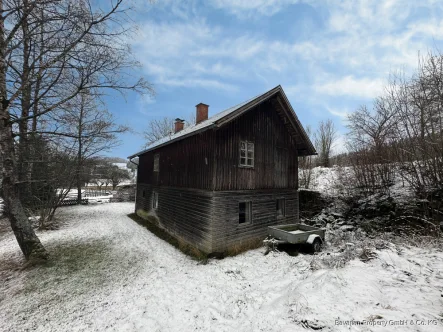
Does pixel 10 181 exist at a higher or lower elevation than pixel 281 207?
higher

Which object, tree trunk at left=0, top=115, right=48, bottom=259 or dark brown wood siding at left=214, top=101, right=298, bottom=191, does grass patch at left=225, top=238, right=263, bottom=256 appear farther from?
tree trunk at left=0, top=115, right=48, bottom=259

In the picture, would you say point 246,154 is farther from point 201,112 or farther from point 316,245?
point 201,112

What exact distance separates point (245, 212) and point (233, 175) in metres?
2.28

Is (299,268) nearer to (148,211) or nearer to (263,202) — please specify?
(263,202)

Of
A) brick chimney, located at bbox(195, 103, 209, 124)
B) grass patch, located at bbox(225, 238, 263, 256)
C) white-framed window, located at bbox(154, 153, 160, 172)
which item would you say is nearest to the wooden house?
grass patch, located at bbox(225, 238, 263, 256)

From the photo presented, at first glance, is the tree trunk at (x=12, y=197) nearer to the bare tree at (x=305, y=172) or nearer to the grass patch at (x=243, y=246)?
the grass patch at (x=243, y=246)

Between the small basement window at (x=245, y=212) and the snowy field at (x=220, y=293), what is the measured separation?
207 cm

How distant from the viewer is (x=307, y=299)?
187 inches

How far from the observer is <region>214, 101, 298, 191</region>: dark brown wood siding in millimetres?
9742

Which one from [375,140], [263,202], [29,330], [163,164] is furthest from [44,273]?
[375,140]

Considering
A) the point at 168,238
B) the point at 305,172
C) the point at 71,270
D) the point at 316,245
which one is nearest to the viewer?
the point at 71,270

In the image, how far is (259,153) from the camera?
37.0 ft

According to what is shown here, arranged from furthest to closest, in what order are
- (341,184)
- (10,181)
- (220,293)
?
(341,184), (10,181), (220,293)

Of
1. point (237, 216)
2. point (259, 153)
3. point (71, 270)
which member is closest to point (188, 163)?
point (237, 216)
